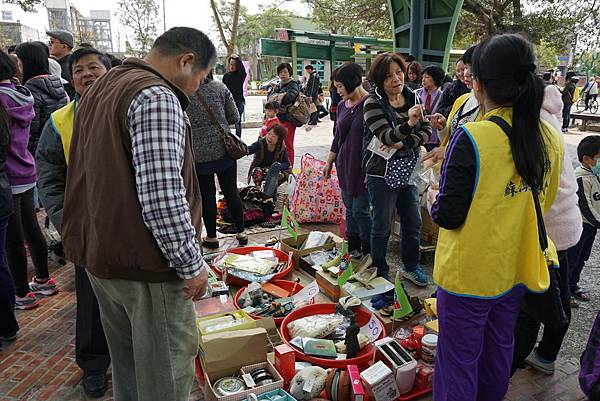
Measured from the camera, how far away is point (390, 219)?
11.7ft

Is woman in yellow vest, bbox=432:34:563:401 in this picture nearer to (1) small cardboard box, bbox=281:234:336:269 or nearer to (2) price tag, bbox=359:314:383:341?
(2) price tag, bbox=359:314:383:341

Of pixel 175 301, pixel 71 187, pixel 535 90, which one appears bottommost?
pixel 175 301

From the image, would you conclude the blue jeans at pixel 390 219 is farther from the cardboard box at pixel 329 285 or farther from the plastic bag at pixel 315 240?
the plastic bag at pixel 315 240

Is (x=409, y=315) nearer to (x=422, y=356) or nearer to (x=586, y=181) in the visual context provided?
(x=422, y=356)

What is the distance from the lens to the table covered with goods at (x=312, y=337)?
2348 millimetres

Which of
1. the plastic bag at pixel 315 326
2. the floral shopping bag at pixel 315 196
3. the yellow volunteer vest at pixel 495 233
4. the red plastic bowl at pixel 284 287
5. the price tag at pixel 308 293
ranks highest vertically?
the yellow volunteer vest at pixel 495 233

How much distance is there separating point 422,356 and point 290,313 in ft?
2.87

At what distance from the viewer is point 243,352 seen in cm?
249

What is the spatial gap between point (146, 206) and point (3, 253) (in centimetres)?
201

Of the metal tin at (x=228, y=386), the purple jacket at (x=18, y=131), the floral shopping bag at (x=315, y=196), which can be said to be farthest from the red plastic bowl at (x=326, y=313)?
the floral shopping bag at (x=315, y=196)

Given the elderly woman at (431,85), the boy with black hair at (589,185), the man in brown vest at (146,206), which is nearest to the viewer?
the man in brown vest at (146,206)

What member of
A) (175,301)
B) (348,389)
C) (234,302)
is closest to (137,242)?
(175,301)

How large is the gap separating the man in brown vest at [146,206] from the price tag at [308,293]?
1.45 meters

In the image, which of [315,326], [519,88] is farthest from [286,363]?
[519,88]
